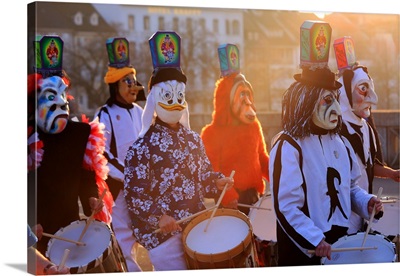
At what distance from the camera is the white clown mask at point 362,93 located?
8898mm

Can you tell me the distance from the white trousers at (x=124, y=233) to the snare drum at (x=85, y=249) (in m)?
0.22

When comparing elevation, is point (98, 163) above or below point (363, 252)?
above

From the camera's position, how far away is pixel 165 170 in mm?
8109

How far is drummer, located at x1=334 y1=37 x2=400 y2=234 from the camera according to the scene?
28.9 ft

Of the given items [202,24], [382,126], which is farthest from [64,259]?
[382,126]

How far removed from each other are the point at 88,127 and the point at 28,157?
52cm

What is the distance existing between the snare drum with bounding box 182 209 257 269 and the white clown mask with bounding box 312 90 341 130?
34.1 inches

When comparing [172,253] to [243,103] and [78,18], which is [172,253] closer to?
[243,103]

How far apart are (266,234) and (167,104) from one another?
1.19 metres

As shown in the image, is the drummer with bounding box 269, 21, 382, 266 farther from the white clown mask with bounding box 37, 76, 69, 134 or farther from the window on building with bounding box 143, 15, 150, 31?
the white clown mask with bounding box 37, 76, 69, 134

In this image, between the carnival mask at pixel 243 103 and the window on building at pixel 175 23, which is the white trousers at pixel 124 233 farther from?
the window on building at pixel 175 23

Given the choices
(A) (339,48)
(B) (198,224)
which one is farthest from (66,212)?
(A) (339,48)

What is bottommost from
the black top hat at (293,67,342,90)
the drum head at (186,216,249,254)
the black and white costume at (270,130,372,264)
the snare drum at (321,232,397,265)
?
the snare drum at (321,232,397,265)

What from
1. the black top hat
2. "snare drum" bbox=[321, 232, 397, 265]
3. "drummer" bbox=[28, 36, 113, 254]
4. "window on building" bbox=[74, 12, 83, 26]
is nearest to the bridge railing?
the black top hat
